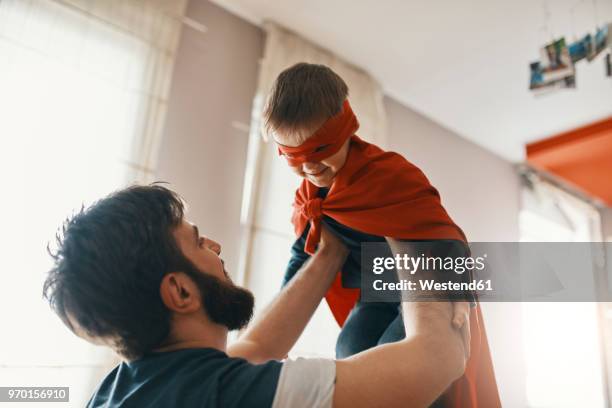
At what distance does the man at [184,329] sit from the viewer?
697mm

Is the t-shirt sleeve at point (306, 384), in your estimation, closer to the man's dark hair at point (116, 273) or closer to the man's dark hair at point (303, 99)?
the man's dark hair at point (116, 273)

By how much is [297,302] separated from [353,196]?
0.29m

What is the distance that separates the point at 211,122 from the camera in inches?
102

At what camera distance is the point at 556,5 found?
2619 millimetres

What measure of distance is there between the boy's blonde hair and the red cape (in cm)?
12

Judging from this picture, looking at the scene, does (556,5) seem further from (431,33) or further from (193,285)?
(193,285)

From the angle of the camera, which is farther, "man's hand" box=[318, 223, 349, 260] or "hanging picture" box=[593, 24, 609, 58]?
"hanging picture" box=[593, 24, 609, 58]

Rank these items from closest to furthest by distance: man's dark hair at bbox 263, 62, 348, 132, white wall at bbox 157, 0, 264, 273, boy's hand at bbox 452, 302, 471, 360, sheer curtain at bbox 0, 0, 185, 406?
boy's hand at bbox 452, 302, 471, 360 < man's dark hair at bbox 263, 62, 348, 132 < sheer curtain at bbox 0, 0, 185, 406 < white wall at bbox 157, 0, 264, 273

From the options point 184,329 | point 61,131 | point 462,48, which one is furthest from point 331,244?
point 462,48

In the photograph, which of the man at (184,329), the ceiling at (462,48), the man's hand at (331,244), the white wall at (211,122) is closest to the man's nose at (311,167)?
the man's hand at (331,244)

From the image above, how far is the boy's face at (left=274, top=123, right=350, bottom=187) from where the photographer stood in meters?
1.00

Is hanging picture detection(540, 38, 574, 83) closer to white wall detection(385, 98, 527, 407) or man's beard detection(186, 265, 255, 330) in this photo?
white wall detection(385, 98, 527, 407)

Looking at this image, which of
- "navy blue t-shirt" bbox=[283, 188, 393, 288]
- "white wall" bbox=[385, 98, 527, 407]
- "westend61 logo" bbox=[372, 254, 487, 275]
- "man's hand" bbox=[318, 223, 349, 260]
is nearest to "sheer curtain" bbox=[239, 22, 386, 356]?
"white wall" bbox=[385, 98, 527, 407]

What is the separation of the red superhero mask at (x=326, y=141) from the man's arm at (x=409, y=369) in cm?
41
